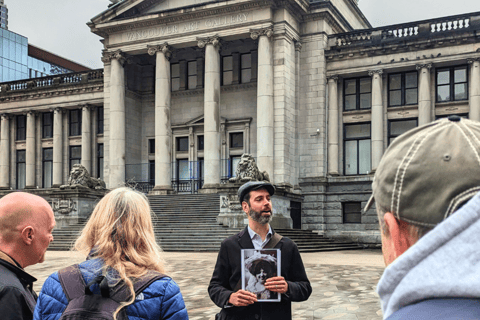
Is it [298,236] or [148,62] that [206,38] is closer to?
[148,62]

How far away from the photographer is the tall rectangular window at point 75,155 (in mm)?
44844

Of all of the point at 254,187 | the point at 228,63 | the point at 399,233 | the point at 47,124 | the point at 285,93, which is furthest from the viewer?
the point at 47,124

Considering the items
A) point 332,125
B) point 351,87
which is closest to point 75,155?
point 332,125

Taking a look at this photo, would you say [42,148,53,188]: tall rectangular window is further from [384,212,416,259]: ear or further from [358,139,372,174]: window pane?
[384,212,416,259]: ear

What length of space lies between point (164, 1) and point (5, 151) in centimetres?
1897

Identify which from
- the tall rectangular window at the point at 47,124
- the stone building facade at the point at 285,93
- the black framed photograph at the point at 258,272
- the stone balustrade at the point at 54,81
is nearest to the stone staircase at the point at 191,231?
the stone building facade at the point at 285,93

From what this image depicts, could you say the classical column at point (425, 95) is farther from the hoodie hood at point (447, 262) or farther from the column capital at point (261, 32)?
the hoodie hood at point (447, 262)

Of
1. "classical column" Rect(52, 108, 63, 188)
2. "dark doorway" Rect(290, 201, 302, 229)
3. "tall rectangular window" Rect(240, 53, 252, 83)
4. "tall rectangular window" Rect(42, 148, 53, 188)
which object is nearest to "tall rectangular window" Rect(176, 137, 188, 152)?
"tall rectangular window" Rect(240, 53, 252, 83)

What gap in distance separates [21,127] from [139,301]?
47973 millimetres

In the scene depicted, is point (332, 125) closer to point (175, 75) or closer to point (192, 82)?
point (192, 82)

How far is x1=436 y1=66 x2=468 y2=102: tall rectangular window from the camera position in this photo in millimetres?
33688

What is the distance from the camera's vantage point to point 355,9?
142 feet

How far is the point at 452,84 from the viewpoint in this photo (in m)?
33.9

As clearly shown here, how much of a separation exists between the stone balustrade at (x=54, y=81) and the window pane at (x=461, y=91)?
24155mm
